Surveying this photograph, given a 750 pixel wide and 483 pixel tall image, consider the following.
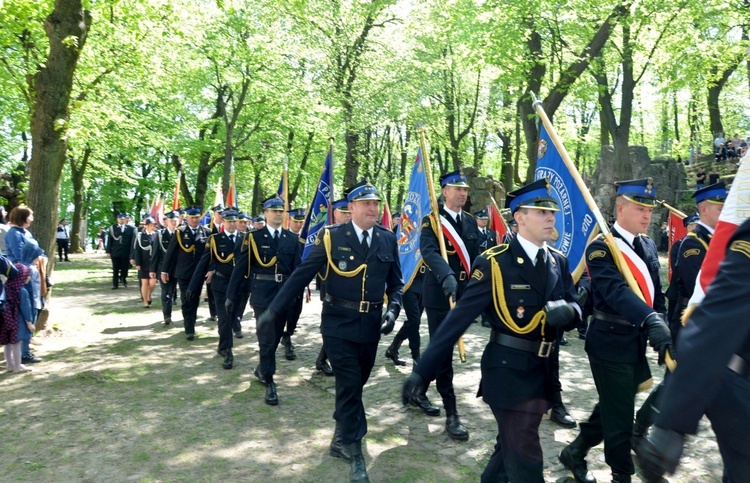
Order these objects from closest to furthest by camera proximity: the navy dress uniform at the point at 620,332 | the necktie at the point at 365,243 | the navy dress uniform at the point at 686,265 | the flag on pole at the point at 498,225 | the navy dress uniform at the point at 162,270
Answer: the navy dress uniform at the point at 620,332, the navy dress uniform at the point at 686,265, the necktie at the point at 365,243, the navy dress uniform at the point at 162,270, the flag on pole at the point at 498,225

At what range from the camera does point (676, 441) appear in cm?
198

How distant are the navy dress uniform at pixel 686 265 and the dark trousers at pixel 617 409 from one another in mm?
783

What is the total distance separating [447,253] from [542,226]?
2.89 meters

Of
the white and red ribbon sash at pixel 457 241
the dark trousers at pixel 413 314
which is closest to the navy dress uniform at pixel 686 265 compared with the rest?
the white and red ribbon sash at pixel 457 241

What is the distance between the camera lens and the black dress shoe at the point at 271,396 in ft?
22.7

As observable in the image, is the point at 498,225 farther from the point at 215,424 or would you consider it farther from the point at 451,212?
the point at 215,424

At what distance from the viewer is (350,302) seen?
5285 mm

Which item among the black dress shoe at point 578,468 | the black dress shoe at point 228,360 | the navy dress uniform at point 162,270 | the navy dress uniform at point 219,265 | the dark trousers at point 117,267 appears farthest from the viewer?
the dark trousers at point 117,267

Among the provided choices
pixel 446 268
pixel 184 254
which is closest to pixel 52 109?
pixel 184 254

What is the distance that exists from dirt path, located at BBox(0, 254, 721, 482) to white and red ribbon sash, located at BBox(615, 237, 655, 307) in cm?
157

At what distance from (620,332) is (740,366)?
77.7 inches

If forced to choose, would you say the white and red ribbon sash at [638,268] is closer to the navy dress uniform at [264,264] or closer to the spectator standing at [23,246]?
the navy dress uniform at [264,264]

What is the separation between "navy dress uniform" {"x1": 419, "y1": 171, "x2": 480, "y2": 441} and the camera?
5.82m

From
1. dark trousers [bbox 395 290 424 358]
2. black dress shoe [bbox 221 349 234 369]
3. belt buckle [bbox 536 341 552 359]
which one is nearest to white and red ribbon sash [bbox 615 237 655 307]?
belt buckle [bbox 536 341 552 359]
